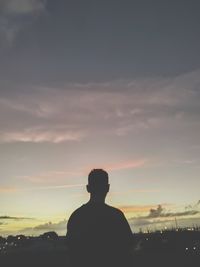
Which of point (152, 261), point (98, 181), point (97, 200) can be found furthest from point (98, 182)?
point (152, 261)

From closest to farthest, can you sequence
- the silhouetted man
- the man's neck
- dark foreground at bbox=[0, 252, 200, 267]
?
1. the silhouetted man
2. the man's neck
3. dark foreground at bbox=[0, 252, 200, 267]

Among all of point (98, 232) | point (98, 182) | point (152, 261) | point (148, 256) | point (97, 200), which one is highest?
point (98, 182)

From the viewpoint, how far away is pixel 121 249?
4.46 metres

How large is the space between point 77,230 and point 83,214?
171 millimetres

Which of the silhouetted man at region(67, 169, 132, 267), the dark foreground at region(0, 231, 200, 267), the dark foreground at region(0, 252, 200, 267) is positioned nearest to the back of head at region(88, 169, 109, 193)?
the silhouetted man at region(67, 169, 132, 267)

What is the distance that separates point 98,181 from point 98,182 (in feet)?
0.03

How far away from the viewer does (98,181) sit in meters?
4.68

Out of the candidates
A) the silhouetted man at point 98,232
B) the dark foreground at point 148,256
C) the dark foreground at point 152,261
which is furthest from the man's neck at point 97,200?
the dark foreground at point 152,261

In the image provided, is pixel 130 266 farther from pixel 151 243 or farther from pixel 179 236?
pixel 179 236

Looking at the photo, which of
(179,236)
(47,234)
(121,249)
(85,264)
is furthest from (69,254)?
(47,234)

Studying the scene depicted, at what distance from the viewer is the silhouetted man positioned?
4438 millimetres

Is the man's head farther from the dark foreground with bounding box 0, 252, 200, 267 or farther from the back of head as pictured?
the dark foreground with bounding box 0, 252, 200, 267

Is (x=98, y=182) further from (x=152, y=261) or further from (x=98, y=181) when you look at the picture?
(x=152, y=261)

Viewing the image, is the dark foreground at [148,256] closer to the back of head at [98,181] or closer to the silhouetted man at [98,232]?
the silhouetted man at [98,232]
